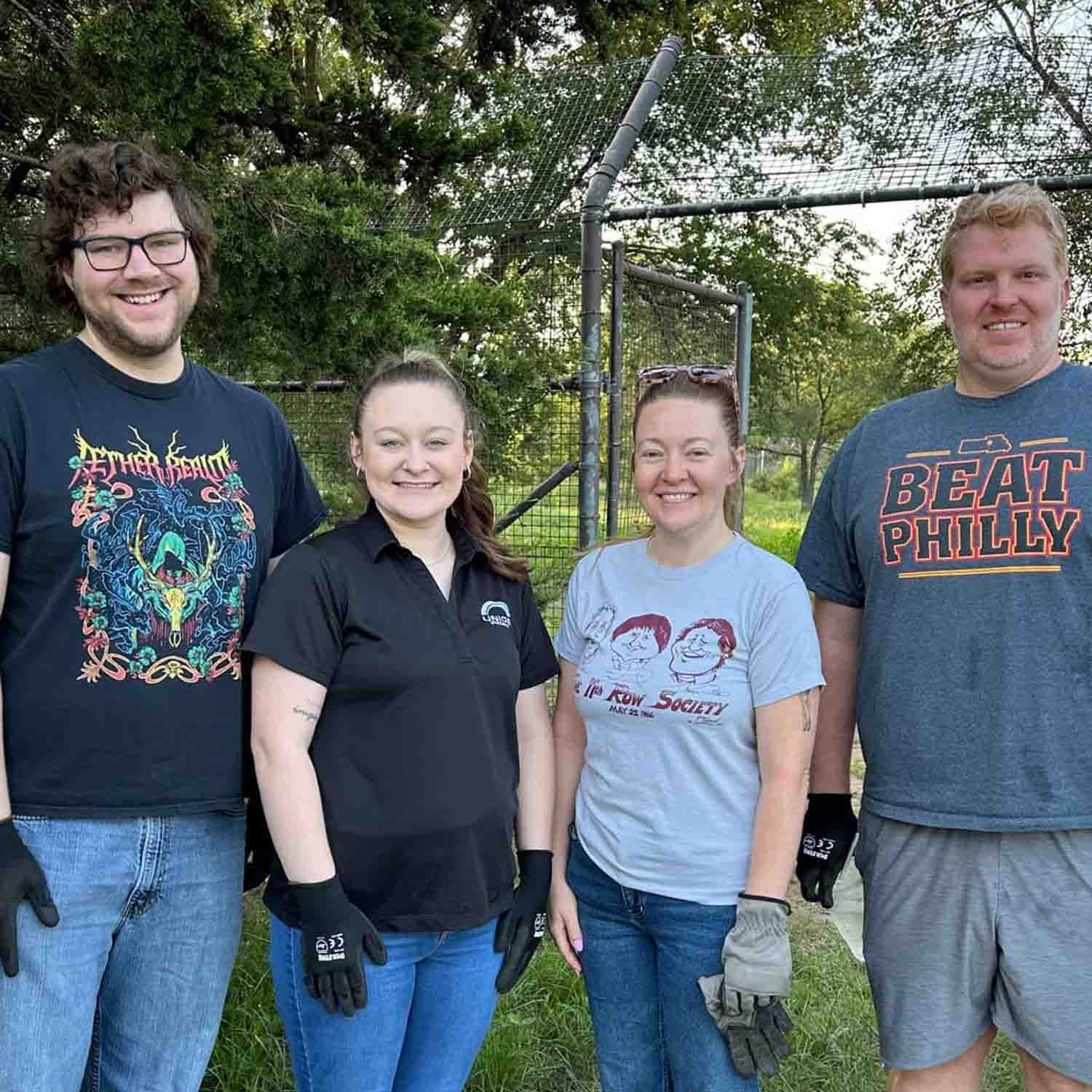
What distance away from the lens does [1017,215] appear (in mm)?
2164

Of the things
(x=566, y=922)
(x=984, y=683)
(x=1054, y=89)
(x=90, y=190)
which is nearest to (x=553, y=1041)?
(x=566, y=922)

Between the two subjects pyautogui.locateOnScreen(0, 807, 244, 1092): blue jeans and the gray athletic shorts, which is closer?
pyautogui.locateOnScreen(0, 807, 244, 1092): blue jeans

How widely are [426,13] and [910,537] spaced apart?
6.50ft

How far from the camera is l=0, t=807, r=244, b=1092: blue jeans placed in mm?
1847

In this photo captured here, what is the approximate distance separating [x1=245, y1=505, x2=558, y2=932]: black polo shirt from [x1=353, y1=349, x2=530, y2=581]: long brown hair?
254 mm

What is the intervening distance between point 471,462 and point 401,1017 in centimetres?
109

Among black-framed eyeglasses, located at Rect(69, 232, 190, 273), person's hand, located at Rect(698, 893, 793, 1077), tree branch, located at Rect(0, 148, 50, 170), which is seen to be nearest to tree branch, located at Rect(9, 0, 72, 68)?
tree branch, located at Rect(0, 148, 50, 170)

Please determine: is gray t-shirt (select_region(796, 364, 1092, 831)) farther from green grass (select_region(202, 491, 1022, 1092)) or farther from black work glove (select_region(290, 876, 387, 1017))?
green grass (select_region(202, 491, 1022, 1092))

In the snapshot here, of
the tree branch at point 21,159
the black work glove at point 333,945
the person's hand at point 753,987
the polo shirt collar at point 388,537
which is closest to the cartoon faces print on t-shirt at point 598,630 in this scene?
the polo shirt collar at point 388,537

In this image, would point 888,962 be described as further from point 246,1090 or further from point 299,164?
point 299,164

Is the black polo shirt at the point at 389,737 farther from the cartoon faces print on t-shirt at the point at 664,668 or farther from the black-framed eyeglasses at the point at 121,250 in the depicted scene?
the black-framed eyeglasses at the point at 121,250

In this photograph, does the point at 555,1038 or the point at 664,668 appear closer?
the point at 664,668

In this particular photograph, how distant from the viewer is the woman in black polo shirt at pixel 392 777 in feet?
6.17

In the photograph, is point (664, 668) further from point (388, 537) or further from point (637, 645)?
point (388, 537)
